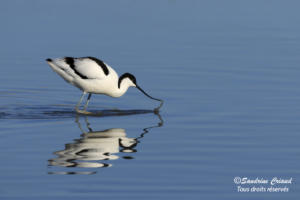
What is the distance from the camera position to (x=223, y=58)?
747 inches

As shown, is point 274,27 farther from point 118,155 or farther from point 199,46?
point 118,155

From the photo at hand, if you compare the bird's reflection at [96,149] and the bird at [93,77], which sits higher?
the bird at [93,77]

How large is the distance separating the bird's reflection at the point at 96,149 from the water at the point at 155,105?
15 millimetres

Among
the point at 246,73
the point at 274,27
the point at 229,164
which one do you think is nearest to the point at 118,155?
the point at 229,164

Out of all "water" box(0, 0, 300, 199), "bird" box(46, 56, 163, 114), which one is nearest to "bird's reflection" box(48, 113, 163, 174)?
"water" box(0, 0, 300, 199)

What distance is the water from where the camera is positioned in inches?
377

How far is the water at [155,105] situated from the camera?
377 inches

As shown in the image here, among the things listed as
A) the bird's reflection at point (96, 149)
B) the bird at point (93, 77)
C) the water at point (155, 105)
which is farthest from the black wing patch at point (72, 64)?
the bird's reflection at point (96, 149)

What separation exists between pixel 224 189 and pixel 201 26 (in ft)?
48.6

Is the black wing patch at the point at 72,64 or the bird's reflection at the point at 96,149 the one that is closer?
the bird's reflection at the point at 96,149

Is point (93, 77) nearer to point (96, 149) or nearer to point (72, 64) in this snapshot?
point (72, 64)

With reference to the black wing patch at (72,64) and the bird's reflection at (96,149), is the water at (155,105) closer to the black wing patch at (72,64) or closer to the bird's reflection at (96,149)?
the bird's reflection at (96,149)

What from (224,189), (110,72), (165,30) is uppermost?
(165,30)

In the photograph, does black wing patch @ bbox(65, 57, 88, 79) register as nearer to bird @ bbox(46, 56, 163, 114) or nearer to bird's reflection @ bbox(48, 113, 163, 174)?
bird @ bbox(46, 56, 163, 114)
